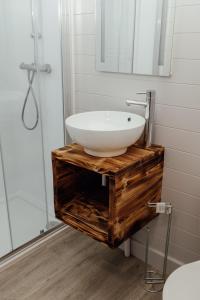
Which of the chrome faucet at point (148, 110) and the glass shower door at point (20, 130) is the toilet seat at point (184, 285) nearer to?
the chrome faucet at point (148, 110)

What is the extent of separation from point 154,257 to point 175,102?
3.29 ft

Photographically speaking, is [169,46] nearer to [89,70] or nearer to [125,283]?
[89,70]

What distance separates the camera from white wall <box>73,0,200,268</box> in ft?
4.59

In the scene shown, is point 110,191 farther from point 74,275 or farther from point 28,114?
point 28,114

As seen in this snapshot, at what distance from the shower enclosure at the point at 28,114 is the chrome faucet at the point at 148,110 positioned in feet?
2.53

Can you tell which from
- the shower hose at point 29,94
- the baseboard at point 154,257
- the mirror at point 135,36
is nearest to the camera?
the mirror at point 135,36

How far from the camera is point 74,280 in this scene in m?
1.77

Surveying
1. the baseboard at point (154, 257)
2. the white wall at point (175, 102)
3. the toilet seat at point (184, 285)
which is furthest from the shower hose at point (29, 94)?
the toilet seat at point (184, 285)

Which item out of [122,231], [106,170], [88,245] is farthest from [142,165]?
[88,245]

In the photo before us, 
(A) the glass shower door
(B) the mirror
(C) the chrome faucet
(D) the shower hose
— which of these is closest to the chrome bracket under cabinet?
(C) the chrome faucet

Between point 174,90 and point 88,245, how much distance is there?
1.23m

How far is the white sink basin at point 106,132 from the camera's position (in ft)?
4.37

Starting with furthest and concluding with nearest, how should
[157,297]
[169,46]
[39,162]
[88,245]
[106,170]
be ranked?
[39,162]
[88,245]
[157,297]
[169,46]
[106,170]

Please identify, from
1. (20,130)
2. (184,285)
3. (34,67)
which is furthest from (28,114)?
(184,285)
